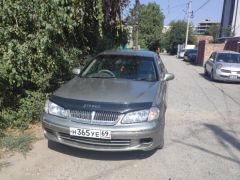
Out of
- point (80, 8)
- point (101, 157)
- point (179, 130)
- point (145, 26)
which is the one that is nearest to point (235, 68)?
point (179, 130)

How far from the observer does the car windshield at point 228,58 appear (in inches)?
636

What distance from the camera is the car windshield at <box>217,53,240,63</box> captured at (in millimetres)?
16156

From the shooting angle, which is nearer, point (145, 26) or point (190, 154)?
point (190, 154)

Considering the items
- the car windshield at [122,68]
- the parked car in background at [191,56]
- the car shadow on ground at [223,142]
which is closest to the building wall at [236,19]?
the parked car in background at [191,56]

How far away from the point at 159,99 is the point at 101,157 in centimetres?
126

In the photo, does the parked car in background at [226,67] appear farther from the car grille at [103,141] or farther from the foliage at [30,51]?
the car grille at [103,141]

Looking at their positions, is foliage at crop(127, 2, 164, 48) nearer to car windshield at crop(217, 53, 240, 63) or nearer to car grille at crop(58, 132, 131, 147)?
car windshield at crop(217, 53, 240, 63)

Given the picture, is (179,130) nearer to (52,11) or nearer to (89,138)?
(89,138)

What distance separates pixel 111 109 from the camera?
4.46 m

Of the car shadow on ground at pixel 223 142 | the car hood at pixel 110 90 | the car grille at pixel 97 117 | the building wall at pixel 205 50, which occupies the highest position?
the car hood at pixel 110 90

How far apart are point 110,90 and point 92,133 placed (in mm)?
895

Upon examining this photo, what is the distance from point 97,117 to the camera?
448 centimetres

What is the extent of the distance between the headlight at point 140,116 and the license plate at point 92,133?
Result: 29 centimetres

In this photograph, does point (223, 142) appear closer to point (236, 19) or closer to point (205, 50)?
point (205, 50)
